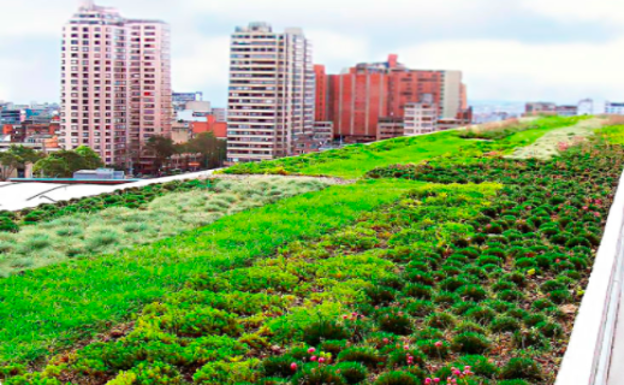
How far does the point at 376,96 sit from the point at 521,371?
28.5 m

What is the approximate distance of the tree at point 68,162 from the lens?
12.9 meters

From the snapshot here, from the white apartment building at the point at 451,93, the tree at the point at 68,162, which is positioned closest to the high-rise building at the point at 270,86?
the tree at the point at 68,162

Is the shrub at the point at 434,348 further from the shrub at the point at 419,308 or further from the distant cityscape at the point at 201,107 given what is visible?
the distant cityscape at the point at 201,107

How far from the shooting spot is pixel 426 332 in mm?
4047

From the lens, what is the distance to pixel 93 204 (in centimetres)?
807

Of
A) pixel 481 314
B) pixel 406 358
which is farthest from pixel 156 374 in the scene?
pixel 481 314

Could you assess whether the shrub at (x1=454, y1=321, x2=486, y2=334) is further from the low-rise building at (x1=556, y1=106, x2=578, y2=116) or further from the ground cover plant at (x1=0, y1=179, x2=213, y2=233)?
the low-rise building at (x1=556, y1=106, x2=578, y2=116)

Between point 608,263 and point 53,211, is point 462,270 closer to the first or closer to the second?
point 608,263

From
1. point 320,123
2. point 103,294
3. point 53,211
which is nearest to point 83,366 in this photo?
point 103,294

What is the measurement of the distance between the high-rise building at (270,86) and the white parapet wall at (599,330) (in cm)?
1412

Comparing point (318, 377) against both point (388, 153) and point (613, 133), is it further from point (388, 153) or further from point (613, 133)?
point (613, 133)

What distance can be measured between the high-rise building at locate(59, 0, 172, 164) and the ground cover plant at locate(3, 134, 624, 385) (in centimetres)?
1360

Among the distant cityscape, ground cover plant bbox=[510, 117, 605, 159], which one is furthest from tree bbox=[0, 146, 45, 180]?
ground cover plant bbox=[510, 117, 605, 159]

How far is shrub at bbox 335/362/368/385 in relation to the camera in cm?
347
